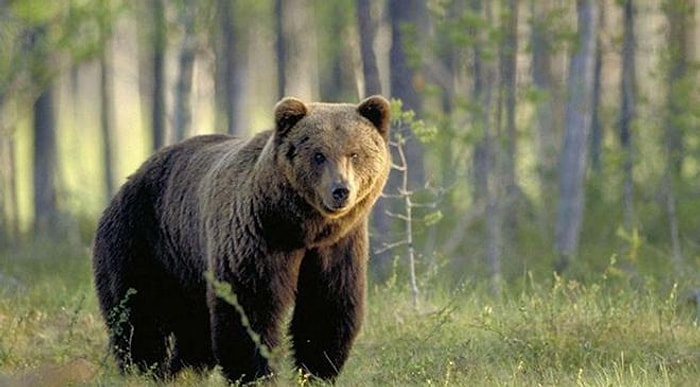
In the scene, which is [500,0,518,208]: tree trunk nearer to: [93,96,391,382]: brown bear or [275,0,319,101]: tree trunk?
[275,0,319,101]: tree trunk

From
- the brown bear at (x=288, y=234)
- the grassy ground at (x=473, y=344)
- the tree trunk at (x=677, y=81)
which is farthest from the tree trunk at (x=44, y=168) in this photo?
the brown bear at (x=288, y=234)

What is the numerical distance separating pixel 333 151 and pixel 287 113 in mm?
374

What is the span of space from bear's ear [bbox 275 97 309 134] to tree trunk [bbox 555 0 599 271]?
6.58 metres

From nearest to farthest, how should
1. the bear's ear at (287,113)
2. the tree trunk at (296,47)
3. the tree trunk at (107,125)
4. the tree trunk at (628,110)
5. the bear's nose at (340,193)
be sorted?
the bear's nose at (340,193) → the bear's ear at (287,113) → the tree trunk at (628,110) → the tree trunk at (296,47) → the tree trunk at (107,125)

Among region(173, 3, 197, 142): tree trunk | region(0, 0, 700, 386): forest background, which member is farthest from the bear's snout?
region(173, 3, 197, 142): tree trunk

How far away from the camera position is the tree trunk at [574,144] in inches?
524

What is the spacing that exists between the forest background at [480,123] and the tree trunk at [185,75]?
27 mm

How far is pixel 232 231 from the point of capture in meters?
7.30

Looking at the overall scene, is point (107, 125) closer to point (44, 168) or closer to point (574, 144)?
point (44, 168)

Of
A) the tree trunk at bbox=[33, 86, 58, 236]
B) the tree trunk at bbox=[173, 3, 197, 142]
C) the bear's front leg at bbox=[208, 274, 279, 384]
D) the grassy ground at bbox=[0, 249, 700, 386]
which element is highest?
the tree trunk at bbox=[173, 3, 197, 142]

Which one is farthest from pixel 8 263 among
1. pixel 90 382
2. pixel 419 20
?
pixel 90 382

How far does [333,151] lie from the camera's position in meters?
6.94

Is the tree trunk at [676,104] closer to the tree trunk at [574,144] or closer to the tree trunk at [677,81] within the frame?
the tree trunk at [677,81]

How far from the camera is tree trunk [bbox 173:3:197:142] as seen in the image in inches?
592
